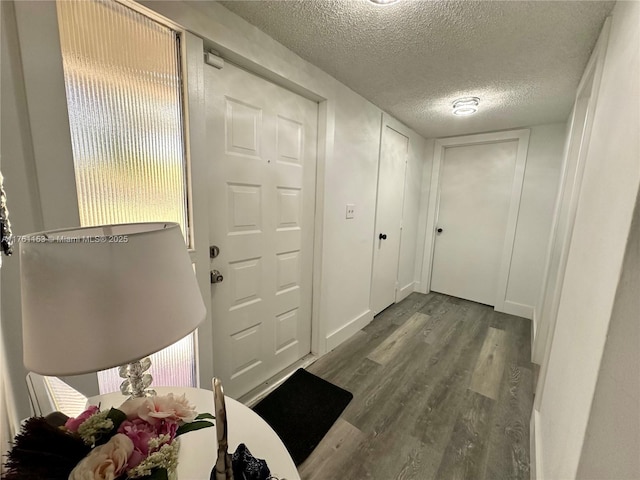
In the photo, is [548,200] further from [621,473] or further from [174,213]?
[174,213]

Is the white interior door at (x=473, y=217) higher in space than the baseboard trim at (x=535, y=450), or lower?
higher

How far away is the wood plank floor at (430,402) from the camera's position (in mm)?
1272

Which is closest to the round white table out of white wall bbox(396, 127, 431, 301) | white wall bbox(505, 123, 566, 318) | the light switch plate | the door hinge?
the door hinge

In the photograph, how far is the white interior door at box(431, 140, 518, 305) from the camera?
299cm

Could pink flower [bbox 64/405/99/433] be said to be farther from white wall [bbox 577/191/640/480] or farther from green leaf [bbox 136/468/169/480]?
white wall [bbox 577/191/640/480]

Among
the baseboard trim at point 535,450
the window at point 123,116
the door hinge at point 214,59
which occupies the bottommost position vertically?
the baseboard trim at point 535,450

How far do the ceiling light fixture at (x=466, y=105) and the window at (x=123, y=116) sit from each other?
6.85 ft

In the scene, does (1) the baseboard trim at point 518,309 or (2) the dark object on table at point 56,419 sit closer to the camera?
(2) the dark object on table at point 56,419

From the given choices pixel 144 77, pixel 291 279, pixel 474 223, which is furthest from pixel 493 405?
pixel 144 77

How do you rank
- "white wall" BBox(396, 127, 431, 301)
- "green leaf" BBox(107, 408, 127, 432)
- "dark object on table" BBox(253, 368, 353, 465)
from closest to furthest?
"green leaf" BBox(107, 408, 127, 432) < "dark object on table" BBox(253, 368, 353, 465) < "white wall" BBox(396, 127, 431, 301)

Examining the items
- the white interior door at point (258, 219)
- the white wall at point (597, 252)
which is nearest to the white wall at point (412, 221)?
the white interior door at point (258, 219)

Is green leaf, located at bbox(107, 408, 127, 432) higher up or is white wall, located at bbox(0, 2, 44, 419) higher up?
white wall, located at bbox(0, 2, 44, 419)

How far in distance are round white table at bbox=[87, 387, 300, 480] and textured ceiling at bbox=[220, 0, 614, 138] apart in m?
1.65

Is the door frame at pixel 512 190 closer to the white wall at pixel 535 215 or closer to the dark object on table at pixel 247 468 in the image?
the white wall at pixel 535 215
